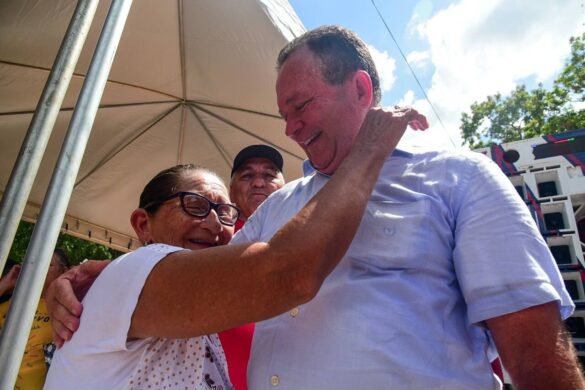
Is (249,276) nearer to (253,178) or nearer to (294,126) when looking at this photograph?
(294,126)

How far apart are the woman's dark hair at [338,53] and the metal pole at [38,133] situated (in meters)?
0.79

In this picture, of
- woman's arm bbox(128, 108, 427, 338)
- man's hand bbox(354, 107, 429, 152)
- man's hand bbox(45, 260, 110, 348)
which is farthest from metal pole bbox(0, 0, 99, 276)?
man's hand bbox(354, 107, 429, 152)

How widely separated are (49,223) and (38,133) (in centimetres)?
28

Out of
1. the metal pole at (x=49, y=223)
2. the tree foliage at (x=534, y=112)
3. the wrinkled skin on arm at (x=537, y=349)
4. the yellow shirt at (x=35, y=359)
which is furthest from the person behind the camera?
the tree foliage at (x=534, y=112)

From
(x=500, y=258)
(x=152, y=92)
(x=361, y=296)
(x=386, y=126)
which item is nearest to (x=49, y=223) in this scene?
(x=361, y=296)

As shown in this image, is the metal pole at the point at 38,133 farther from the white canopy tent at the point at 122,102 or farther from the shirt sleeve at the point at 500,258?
the shirt sleeve at the point at 500,258

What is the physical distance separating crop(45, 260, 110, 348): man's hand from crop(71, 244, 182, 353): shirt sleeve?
1.7 inches

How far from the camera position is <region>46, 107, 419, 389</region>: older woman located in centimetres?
98

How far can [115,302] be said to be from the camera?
1038 millimetres

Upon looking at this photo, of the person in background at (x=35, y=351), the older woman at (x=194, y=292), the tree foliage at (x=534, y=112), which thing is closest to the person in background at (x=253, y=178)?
the person in background at (x=35, y=351)

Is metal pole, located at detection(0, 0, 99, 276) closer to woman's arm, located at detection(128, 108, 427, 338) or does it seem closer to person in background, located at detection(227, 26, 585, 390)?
woman's arm, located at detection(128, 108, 427, 338)

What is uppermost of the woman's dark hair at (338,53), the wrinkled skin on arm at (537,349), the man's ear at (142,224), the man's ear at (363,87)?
the woman's dark hair at (338,53)

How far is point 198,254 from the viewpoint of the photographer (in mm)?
1051

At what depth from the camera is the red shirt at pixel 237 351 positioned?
1568 millimetres
